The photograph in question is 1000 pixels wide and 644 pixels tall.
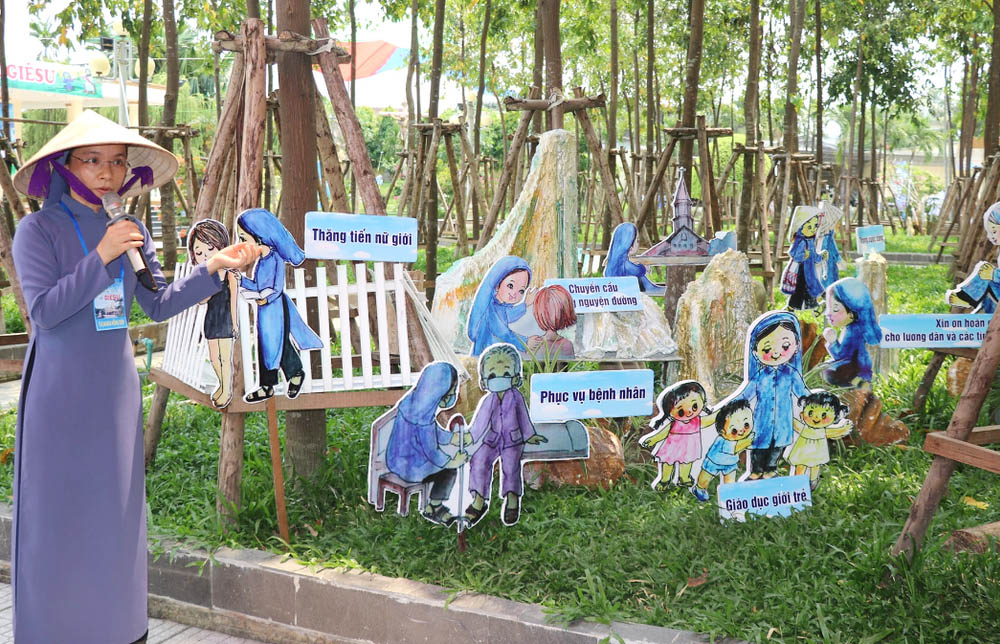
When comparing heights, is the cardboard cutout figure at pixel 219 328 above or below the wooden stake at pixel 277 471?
above

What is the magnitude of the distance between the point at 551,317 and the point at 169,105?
14.8 feet

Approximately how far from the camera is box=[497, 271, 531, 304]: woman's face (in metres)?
4.62

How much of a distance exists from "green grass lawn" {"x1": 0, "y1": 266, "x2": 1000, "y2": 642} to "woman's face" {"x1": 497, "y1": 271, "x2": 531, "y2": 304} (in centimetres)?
92

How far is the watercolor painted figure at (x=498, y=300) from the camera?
460 centimetres

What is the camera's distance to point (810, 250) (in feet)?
21.1

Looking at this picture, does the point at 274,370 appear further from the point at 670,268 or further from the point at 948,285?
the point at 948,285

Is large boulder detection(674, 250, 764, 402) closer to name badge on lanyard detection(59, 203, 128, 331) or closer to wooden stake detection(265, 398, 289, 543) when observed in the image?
wooden stake detection(265, 398, 289, 543)

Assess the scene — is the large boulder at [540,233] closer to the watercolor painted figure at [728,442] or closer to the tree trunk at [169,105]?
the watercolor painted figure at [728,442]

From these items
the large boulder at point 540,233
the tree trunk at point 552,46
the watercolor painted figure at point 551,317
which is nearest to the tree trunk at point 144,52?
the tree trunk at point 552,46

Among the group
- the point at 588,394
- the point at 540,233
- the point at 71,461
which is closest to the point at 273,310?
the point at 71,461

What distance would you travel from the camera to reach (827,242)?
6727 mm

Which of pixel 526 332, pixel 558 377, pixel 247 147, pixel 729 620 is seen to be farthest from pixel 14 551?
pixel 526 332

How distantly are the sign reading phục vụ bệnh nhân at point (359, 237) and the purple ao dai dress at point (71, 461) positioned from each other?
2.64ft

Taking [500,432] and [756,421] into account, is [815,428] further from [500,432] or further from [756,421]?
[500,432]
